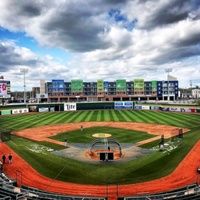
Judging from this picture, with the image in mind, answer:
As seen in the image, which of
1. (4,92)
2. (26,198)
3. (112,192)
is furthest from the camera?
(4,92)

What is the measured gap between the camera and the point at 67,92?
14475 cm

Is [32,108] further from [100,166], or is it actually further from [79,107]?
[100,166]

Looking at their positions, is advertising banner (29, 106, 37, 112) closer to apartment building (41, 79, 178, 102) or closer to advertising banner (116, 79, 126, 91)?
apartment building (41, 79, 178, 102)

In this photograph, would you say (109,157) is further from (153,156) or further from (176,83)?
(176,83)

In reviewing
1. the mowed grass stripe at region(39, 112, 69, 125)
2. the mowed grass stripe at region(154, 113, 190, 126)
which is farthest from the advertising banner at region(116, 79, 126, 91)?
the mowed grass stripe at region(154, 113, 190, 126)

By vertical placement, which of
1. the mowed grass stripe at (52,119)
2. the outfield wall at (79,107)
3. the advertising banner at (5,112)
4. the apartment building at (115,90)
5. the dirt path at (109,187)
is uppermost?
the apartment building at (115,90)

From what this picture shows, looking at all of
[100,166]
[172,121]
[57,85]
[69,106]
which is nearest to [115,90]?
[57,85]

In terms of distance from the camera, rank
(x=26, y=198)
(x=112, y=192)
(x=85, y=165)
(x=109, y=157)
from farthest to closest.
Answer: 1. (x=109, y=157)
2. (x=85, y=165)
3. (x=112, y=192)
4. (x=26, y=198)

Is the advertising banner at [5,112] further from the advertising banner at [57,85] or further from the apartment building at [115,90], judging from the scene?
the advertising banner at [57,85]

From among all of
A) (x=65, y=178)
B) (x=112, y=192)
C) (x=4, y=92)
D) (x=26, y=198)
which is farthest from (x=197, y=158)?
(x=4, y=92)

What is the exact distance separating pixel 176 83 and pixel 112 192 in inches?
5248

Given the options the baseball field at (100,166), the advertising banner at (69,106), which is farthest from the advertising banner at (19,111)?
the baseball field at (100,166)

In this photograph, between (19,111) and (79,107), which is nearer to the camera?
(19,111)

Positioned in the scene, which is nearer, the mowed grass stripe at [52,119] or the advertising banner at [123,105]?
the mowed grass stripe at [52,119]
